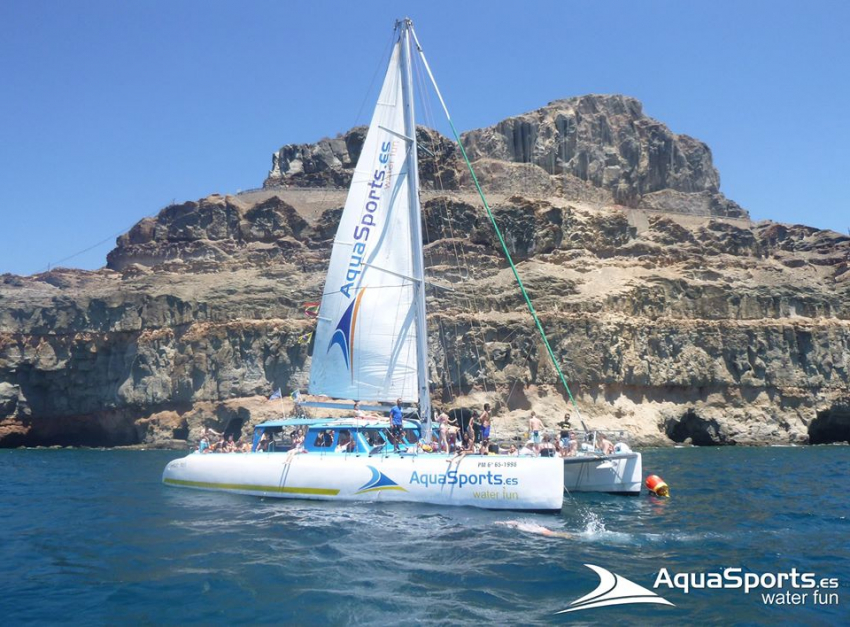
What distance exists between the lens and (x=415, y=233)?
64.0ft

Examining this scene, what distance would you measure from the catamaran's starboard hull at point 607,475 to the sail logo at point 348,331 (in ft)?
22.8

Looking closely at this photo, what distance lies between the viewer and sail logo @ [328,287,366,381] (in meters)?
20.4

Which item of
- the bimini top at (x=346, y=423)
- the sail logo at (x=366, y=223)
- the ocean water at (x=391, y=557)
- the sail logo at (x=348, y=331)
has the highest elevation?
the sail logo at (x=366, y=223)

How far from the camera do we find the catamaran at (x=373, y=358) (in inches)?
735

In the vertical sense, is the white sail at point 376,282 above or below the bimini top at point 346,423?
above

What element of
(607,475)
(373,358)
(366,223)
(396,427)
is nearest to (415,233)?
(366,223)

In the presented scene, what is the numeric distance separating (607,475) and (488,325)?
26440mm

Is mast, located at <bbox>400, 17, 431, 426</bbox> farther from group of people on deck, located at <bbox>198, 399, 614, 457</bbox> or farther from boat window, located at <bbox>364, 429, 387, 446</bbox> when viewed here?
boat window, located at <bbox>364, 429, 387, 446</bbox>

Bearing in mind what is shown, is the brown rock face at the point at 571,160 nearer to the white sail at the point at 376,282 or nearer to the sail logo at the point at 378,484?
the white sail at the point at 376,282

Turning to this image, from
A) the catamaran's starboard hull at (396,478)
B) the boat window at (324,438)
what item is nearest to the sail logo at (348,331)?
the boat window at (324,438)

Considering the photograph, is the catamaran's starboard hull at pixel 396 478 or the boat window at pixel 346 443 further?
the boat window at pixel 346 443

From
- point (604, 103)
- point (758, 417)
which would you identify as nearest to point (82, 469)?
point (758, 417)

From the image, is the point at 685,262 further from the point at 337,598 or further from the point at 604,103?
the point at 337,598

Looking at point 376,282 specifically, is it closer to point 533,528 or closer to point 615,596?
point 533,528
